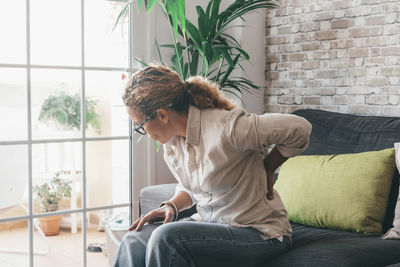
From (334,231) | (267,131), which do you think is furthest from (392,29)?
(267,131)

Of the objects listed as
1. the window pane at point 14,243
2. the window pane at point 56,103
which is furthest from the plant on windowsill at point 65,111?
the window pane at point 14,243

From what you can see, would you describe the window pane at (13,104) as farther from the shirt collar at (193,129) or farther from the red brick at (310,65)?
the red brick at (310,65)

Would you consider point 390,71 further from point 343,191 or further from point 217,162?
point 217,162

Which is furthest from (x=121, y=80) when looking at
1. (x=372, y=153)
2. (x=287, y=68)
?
(x=372, y=153)

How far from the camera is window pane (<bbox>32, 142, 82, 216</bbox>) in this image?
300cm

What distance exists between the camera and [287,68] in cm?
354

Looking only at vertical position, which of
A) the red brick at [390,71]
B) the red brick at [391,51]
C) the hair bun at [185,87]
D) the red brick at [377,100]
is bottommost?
the red brick at [377,100]

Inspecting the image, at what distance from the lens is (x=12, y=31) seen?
9.37 feet

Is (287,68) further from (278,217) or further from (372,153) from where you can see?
(278,217)

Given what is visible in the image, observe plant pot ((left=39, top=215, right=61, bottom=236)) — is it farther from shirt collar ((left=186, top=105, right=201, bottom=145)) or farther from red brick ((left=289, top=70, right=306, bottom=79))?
red brick ((left=289, top=70, right=306, bottom=79))

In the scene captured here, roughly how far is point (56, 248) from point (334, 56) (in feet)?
6.62

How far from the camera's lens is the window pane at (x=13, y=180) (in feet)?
9.46

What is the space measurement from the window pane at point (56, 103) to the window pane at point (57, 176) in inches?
3.1

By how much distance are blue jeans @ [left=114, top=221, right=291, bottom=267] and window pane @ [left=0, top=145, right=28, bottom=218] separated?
45.5 inches
